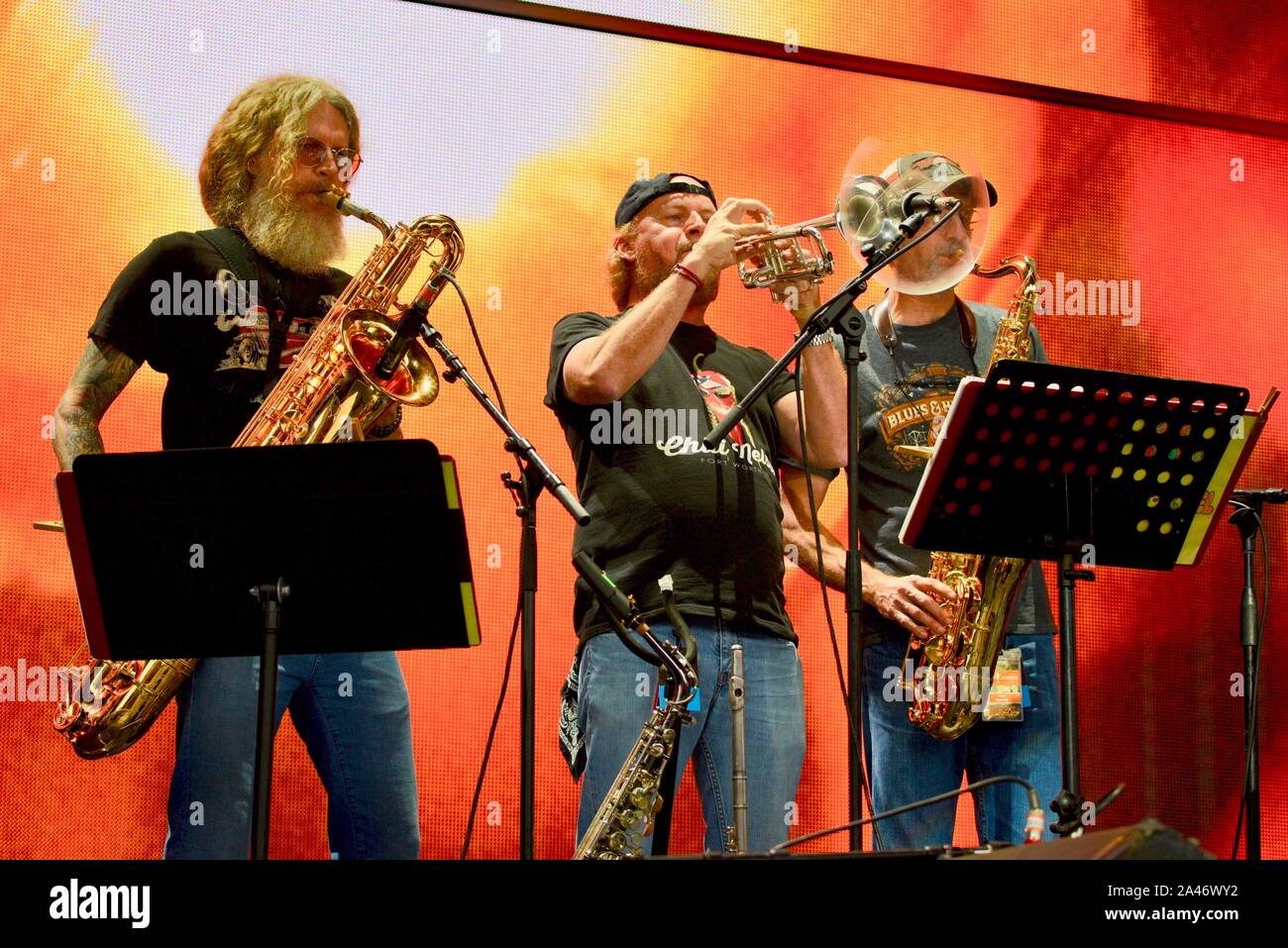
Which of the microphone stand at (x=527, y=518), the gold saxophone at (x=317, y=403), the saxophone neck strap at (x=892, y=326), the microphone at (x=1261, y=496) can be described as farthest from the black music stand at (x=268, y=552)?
the microphone at (x=1261, y=496)

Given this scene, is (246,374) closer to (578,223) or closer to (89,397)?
(89,397)

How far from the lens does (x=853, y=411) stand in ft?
10.6

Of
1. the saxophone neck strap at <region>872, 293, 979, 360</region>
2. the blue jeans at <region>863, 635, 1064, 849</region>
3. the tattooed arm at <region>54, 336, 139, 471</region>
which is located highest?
the saxophone neck strap at <region>872, 293, 979, 360</region>

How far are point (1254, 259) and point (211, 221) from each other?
3.92m

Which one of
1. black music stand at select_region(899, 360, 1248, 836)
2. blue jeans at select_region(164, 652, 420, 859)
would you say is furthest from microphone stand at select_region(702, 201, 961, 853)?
blue jeans at select_region(164, 652, 420, 859)

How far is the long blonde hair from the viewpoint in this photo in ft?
13.1

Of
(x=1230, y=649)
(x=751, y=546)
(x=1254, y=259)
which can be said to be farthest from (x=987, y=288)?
(x=751, y=546)

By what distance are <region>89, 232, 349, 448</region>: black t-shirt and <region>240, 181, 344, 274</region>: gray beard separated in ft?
0.32

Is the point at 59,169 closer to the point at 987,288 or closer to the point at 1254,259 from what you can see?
the point at 987,288

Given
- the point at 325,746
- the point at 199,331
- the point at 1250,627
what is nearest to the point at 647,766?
the point at 325,746

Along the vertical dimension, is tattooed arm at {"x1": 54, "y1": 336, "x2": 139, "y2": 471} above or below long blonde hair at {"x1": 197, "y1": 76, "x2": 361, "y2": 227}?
below

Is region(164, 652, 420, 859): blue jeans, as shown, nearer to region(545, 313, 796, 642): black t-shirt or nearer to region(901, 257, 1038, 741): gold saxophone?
region(545, 313, 796, 642): black t-shirt

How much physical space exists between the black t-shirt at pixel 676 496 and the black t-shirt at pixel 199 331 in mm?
741

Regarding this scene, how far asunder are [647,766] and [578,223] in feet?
6.72
